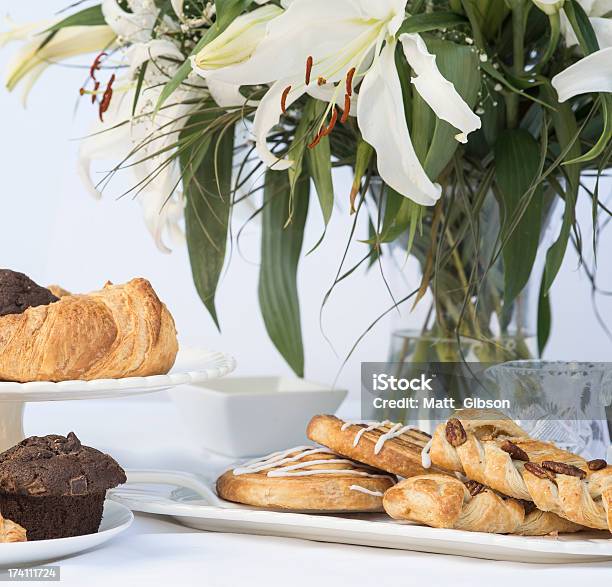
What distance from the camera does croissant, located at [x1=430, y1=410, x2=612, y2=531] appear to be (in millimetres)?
585

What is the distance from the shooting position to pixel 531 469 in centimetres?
60

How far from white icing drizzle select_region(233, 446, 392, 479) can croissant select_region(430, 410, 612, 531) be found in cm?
6

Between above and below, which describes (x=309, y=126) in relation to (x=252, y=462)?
above

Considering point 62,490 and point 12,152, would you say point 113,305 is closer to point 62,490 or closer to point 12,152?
point 62,490

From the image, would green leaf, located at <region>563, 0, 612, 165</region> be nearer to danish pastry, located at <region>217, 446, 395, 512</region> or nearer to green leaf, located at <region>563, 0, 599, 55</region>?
green leaf, located at <region>563, 0, 599, 55</region>

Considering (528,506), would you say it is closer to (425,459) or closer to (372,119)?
(425,459)

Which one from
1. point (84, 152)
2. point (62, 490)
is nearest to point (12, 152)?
point (84, 152)

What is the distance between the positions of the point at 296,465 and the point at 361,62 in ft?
0.89

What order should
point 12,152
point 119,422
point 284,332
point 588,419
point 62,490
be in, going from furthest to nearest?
point 12,152, point 119,422, point 284,332, point 588,419, point 62,490

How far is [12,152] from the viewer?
5.36ft

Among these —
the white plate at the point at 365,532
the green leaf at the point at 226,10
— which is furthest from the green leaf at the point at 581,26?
the white plate at the point at 365,532

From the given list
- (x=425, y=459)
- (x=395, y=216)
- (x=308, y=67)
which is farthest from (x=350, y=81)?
(x=425, y=459)

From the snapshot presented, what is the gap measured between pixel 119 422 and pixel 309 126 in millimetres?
528

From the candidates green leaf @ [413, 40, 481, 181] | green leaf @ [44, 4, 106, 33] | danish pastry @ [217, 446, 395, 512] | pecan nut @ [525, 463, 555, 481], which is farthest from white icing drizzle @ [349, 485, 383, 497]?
green leaf @ [44, 4, 106, 33]
